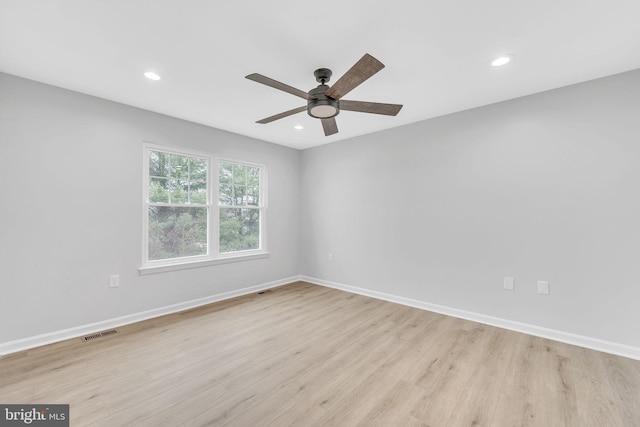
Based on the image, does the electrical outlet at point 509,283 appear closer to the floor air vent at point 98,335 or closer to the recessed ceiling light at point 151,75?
the recessed ceiling light at point 151,75

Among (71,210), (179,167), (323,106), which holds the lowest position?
(71,210)

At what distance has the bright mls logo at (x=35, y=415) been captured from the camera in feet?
5.43

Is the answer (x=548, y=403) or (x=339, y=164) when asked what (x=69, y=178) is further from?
(x=548, y=403)

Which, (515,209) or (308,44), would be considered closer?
(308,44)

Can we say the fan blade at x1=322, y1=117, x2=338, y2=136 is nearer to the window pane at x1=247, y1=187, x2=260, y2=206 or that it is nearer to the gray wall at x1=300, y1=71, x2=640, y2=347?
the gray wall at x1=300, y1=71, x2=640, y2=347

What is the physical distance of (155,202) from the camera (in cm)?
343

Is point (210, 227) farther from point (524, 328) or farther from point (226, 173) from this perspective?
point (524, 328)

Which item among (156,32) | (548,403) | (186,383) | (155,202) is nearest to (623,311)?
(548,403)

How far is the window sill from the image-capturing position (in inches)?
130

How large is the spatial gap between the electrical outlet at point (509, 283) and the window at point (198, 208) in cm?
356

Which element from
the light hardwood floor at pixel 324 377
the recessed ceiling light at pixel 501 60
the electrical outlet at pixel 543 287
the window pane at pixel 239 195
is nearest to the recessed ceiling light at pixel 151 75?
the window pane at pixel 239 195

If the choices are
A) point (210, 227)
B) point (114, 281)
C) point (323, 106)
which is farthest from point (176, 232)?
point (323, 106)

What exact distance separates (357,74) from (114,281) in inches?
133

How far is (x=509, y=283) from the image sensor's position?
9.94ft
